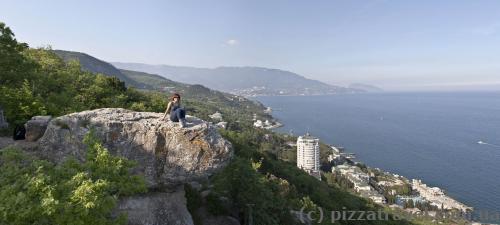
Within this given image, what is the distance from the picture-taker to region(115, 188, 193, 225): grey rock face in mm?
12898

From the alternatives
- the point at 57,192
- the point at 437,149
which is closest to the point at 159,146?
the point at 57,192

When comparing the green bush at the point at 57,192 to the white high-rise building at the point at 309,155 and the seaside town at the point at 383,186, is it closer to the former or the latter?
the seaside town at the point at 383,186

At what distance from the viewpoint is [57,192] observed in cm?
854

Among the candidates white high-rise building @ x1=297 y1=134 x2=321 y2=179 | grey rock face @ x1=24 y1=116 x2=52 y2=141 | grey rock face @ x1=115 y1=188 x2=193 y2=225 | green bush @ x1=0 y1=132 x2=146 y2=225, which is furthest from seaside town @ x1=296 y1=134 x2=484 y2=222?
green bush @ x1=0 y1=132 x2=146 y2=225

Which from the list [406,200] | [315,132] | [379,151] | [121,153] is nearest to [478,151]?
[379,151]

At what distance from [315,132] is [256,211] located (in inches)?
6418

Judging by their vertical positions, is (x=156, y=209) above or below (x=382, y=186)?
above

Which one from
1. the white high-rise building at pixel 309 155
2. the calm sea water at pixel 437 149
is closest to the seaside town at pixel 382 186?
the white high-rise building at pixel 309 155

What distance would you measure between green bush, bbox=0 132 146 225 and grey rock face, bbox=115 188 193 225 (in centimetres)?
297

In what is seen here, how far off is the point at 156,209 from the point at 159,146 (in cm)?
253

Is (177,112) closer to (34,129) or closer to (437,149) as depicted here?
(34,129)

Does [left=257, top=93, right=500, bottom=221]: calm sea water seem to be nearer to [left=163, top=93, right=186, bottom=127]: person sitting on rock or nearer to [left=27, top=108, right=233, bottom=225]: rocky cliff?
[left=27, top=108, right=233, bottom=225]: rocky cliff

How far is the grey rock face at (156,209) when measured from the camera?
42.3 feet

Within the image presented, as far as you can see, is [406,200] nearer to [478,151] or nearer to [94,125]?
[478,151]
